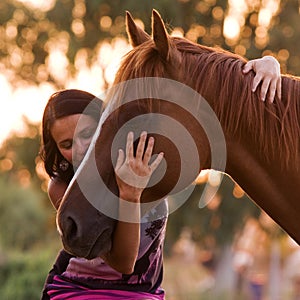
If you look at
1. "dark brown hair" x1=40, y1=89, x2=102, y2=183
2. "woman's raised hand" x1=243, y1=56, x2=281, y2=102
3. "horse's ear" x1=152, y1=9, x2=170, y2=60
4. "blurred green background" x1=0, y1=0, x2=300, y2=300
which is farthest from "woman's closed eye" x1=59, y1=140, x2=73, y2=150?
"blurred green background" x1=0, y1=0, x2=300, y2=300

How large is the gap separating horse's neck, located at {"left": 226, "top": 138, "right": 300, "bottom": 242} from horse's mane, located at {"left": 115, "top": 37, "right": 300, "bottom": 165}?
39 mm

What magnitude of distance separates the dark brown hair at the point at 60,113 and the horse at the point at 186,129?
24.9 inches

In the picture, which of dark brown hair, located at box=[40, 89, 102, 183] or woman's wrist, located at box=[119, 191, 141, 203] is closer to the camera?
woman's wrist, located at box=[119, 191, 141, 203]

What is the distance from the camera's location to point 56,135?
3.49m

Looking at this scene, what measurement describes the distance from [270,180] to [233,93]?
0.35m

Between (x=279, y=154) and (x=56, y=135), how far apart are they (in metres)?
1.11

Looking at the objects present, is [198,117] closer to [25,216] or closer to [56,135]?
[56,135]

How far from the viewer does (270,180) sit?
287cm

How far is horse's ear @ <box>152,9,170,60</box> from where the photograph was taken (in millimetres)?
2694

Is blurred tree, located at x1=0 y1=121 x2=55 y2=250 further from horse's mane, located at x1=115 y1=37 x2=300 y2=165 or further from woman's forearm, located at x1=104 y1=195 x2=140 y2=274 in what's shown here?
horse's mane, located at x1=115 y1=37 x2=300 y2=165

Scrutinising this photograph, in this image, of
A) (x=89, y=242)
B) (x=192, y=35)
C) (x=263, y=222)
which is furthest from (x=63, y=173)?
(x=263, y=222)

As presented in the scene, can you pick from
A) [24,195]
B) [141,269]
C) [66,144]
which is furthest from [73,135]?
[24,195]

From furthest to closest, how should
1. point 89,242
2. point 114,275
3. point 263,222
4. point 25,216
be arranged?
point 25,216, point 263,222, point 114,275, point 89,242

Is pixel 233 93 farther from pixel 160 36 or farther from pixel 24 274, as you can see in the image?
pixel 24 274
